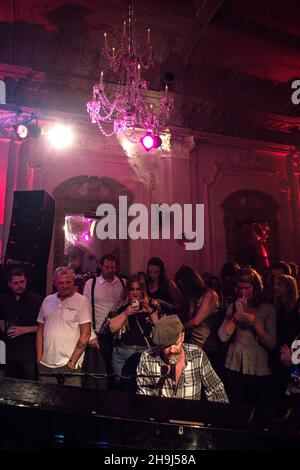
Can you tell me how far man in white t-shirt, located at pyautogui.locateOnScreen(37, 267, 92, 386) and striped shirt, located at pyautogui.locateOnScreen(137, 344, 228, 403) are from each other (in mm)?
1091

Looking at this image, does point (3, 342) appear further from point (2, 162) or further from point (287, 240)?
point (287, 240)

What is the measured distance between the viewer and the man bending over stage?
75.4 inches

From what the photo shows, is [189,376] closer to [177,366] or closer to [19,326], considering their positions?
[177,366]

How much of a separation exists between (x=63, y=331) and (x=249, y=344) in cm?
154

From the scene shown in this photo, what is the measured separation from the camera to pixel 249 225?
8820 millimetres

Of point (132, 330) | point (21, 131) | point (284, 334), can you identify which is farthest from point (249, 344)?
point (21, 131)

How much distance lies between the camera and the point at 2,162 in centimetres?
702

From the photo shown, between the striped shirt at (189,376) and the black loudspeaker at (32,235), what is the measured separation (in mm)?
3094

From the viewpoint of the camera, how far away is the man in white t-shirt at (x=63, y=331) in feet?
9.82

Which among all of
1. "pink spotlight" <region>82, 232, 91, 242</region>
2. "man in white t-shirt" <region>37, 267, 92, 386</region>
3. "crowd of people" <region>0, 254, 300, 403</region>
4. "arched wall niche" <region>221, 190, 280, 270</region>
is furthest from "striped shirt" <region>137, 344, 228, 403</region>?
"arched wall niche" <region>221, 190, 280, 270</region>

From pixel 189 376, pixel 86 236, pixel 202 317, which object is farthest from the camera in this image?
pixel 86 236

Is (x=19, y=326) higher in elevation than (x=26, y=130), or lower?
lower

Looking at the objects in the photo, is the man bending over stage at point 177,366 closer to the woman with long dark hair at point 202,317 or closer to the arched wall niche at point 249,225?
the woman with long dark hair at point 202,317

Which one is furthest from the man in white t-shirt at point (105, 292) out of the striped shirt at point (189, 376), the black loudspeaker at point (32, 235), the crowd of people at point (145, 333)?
the striped shirt at point (189, 376)
